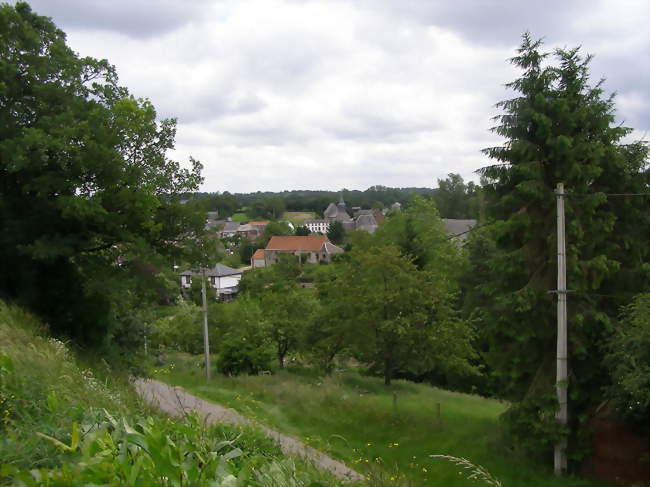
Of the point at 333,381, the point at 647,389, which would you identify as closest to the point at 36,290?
the point at 647,389

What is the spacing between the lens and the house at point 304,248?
84.2 meters

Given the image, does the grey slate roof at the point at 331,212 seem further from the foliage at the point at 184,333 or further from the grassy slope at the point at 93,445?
the grassy slope at the point at 93,445

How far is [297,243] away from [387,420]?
235 feet

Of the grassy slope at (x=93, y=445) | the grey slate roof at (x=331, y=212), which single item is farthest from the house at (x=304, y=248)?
the grassy slope at (x=93, y=445)

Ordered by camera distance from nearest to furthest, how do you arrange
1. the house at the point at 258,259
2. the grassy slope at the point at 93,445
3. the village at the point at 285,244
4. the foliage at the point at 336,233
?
1. the grassy slope at the point at 93,445
2. the village at the point at 285,244
3. the house at the point at 258,259
4. the foliage at the point at 336,233

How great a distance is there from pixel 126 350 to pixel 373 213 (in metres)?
114

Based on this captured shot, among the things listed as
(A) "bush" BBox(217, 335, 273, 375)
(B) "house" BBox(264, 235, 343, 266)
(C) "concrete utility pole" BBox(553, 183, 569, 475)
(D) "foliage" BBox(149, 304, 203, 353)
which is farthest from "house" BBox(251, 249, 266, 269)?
(C) "concrete utility pole" BBox(553, 183, 569, 475)

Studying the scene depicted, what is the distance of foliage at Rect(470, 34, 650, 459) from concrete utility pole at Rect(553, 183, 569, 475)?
0.88 feet

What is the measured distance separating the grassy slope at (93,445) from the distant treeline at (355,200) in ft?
28.5

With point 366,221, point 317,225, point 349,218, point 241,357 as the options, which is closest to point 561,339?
point 241,357

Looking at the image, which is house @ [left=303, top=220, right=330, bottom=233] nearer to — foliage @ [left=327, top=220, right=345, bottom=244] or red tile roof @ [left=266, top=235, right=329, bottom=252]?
foliage @ [left=327, top=220, right=345, bottom=244]

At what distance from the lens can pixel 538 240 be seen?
41.2 feet

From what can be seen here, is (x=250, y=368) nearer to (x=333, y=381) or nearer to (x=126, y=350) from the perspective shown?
(x=333, y=381)

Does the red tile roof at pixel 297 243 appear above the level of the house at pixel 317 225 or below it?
below
